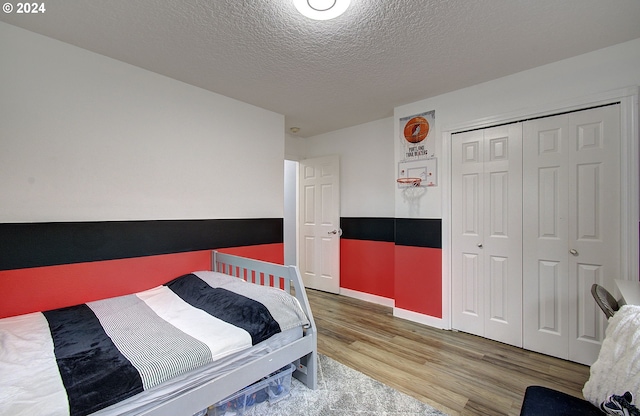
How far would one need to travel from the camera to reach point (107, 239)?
6.85ft

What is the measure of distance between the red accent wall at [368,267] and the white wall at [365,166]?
41 cm

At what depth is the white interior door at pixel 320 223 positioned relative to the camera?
3.96 metres

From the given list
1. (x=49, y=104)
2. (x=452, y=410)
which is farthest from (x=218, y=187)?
(x=452, y=410)

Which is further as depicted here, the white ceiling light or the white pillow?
the white ceiling light

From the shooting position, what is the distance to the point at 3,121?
1.72 meters

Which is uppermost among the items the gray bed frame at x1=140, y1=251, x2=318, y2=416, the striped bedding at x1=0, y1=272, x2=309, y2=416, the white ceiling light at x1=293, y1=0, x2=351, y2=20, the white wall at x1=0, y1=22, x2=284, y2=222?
the white ceiling light at x1=293, y1=0, x2=351, y2=20

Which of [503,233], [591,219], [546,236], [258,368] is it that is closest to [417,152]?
[503,233]

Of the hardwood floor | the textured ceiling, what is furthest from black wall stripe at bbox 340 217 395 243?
the textured ceiling

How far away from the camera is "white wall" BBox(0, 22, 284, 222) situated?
1.78 meters

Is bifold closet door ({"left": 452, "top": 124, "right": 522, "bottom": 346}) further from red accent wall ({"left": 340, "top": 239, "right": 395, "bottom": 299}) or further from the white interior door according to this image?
the white interior door

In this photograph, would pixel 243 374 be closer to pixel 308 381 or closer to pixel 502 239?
pixel 308 381

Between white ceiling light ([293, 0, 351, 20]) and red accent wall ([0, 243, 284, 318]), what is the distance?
83.6 inches

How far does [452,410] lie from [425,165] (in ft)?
6.88

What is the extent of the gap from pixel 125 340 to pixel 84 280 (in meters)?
0.92
